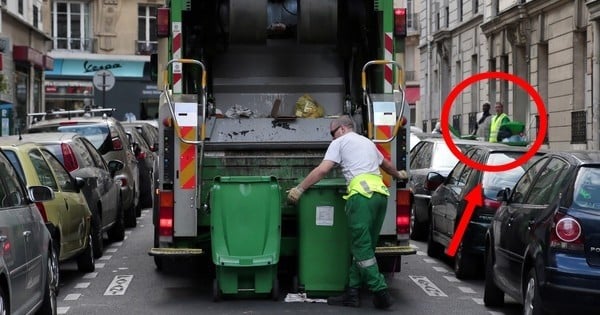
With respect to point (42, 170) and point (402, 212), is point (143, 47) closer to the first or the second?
point (42, 170)

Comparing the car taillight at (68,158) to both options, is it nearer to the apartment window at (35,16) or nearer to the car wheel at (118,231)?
the car wheel at (118,231)

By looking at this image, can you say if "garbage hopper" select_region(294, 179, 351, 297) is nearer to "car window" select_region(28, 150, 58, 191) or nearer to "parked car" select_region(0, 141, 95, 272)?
"parked car" select_region(0, 141, 95, 272)

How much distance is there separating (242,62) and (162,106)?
1770 millimetres

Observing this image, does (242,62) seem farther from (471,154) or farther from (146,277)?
(471,154)

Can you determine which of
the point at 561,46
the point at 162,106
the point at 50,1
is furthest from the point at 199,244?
the point at 50,1

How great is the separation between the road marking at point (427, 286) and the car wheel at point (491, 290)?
909 mm

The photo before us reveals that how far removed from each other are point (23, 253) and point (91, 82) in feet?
153

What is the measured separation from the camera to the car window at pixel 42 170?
11648mm

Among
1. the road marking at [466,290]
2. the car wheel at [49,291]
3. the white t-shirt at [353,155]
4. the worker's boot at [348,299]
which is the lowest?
the road marking at [466,290]

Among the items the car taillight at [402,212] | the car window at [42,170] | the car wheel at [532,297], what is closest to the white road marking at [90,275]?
the car window at [42,170]

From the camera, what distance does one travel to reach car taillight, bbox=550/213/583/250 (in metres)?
7.99

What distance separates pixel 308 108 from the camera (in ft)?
38.1

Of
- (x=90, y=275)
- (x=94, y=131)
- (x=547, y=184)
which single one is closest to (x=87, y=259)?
(x=90, y=275)

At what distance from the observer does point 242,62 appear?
12.1 meters
